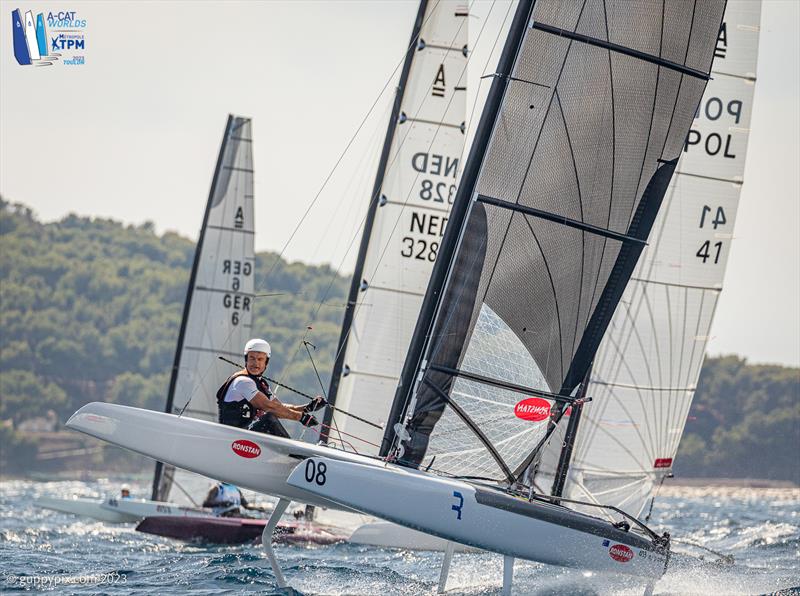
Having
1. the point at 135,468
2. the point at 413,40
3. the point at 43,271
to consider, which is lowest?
the point at 135,468

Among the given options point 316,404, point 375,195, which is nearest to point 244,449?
point 316,404

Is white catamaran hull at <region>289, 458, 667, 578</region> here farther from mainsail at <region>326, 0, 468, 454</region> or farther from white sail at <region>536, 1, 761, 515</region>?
mainsail at <region>326, 0, 468, 454</region>

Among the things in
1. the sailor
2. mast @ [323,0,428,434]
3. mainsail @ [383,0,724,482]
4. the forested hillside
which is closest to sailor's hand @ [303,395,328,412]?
mainsail @ [383,0,724,482]

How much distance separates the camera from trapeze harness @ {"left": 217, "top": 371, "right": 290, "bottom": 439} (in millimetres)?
8523

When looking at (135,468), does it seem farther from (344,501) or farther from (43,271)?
(344,501)

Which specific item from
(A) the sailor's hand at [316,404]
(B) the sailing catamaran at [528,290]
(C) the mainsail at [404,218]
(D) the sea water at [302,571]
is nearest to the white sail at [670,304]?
(D) the sea water at [302,571]

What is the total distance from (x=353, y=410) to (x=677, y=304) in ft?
12.7

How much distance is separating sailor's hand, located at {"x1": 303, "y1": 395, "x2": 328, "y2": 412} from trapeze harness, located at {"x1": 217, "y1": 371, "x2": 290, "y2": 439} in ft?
0.74

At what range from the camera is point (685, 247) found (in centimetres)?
1373

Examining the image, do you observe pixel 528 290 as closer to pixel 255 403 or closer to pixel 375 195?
pixel 255 403

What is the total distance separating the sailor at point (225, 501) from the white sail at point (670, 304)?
3.99 meters

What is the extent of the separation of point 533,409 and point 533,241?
1181mm

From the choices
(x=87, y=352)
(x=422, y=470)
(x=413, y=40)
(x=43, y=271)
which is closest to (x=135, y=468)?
(x=87, y=352)

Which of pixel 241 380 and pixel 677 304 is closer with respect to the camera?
pixel 241 380
